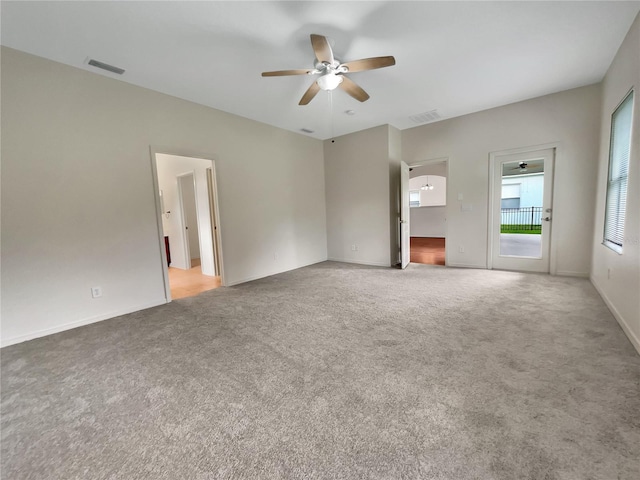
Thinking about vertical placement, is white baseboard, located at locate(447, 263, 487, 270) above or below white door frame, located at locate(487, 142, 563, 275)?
below

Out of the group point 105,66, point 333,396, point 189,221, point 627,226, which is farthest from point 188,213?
point 627,226

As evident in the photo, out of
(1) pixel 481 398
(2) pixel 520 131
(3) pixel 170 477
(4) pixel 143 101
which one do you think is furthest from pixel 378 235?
(3) pixel 170 477

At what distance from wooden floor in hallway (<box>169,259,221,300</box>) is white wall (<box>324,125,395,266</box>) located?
2752 mm

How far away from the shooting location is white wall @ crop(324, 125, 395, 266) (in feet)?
17.1

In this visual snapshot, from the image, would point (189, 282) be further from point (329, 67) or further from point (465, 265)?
point (465, 265)

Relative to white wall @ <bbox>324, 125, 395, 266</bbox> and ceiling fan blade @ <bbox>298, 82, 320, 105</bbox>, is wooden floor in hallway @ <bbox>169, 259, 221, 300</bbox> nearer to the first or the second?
white wall @ <bbox>324, 125, 395, 266</bbox>

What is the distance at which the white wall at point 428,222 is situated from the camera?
9.61m

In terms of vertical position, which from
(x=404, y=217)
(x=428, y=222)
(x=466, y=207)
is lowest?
(x=428, y=222)

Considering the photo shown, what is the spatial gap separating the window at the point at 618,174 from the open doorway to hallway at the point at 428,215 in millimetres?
2833

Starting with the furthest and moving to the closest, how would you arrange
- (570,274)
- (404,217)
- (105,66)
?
(404,217), (570,274), (105,66)

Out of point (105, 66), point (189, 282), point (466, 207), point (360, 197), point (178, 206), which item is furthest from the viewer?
point (178, 206)

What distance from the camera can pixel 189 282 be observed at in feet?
15.5

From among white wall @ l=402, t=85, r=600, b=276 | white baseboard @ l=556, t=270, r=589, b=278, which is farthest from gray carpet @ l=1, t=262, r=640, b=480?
white wall @ l=402, t=85, r=600, b=276

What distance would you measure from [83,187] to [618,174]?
5.91 m
